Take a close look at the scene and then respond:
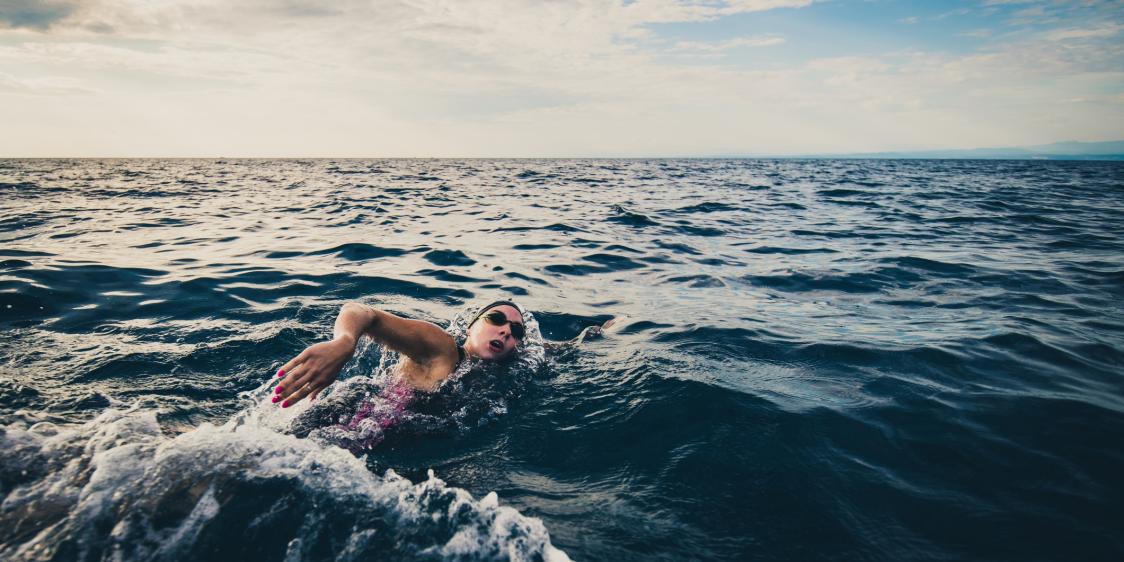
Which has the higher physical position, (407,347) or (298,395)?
(298,395)

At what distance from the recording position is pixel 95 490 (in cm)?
236

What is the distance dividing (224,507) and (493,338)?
96.0 inches

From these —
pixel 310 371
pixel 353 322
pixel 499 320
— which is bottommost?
pixel 499 320

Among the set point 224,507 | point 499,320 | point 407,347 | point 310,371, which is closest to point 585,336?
point 499,320

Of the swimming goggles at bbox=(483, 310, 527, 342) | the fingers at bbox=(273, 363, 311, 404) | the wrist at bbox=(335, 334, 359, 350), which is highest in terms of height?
the wrist at bbox=(335, 334, 359, 350)

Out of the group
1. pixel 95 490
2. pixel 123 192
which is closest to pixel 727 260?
pixel 95 490

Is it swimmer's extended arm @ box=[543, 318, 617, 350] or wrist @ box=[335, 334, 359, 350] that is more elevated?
wrist @ box=[335, 334, 359, 350]

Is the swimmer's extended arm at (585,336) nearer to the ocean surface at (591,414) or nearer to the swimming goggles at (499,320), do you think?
the ocean surface at (591,414)

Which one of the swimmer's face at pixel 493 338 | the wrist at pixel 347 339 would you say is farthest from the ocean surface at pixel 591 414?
the wrist at pixel 347 339

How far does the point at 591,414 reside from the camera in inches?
154

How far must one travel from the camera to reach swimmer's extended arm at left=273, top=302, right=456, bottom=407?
2.59 metres

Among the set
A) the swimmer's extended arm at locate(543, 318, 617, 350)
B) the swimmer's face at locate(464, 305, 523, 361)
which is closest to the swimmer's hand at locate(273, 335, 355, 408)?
the swimmer's face at locate(464, 305, 523, 361)

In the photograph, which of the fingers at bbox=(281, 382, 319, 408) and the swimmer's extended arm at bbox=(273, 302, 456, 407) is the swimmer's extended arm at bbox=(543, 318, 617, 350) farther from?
the fingers at bbox=(281, 382, 319, 408)

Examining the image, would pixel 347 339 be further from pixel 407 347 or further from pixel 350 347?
pixel 407 347
